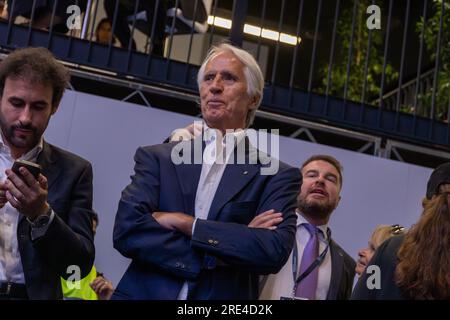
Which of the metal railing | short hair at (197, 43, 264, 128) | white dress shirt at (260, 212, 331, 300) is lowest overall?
white dress shirt at (260, 212, 331, 300)

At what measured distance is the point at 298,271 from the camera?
3.70m

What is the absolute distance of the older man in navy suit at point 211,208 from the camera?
8.27ft

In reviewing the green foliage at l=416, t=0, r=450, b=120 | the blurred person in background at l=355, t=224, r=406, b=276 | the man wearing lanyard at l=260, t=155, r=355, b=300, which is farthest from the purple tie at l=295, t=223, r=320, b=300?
the green foliage at l=416, t=0, r=450, b=120

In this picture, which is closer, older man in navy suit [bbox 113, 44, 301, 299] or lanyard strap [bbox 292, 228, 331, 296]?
older man in navy suit [bbox 113, 44, 301, 299]

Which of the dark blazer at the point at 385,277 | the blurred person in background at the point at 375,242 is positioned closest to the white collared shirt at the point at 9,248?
the dark blazer at the point at 385,277

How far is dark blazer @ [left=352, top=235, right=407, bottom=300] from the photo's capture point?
106 inches

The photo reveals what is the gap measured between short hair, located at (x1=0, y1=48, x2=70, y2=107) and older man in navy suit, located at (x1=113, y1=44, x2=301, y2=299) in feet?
1.31

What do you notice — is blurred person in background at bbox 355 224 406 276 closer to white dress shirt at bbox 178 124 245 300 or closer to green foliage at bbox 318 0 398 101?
white dress shirt at bbox 178 124 245 300

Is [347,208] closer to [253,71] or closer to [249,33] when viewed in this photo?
[253,71]

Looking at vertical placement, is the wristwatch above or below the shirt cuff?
above

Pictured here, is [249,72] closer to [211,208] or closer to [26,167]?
[211,208]

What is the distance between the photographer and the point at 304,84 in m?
11.9

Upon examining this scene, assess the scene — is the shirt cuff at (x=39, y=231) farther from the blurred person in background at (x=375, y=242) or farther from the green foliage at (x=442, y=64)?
the green foliage at (x=442, y=64)

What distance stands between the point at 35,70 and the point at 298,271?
170cm
